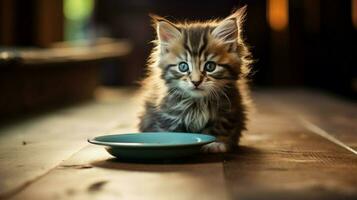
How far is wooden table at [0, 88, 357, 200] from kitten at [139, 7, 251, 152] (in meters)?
0.17

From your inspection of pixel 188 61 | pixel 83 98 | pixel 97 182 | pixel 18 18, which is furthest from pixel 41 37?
pixel 97 182

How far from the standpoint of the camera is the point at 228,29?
304 cm

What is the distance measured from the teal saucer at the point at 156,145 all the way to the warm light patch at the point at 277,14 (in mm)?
7825

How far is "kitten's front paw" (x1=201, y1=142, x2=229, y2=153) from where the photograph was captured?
293 centimetres

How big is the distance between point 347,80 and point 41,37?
381cm

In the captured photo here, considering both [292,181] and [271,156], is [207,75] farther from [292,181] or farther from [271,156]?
[292,181]

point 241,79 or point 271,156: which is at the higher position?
point 241,79

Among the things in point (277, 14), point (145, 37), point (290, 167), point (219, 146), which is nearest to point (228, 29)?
point (219, 146)

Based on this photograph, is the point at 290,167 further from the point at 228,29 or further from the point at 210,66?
the point at 228,29

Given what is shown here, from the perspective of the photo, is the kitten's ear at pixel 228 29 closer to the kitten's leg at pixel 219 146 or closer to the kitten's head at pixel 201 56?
the kitten's head at pixel 201 56

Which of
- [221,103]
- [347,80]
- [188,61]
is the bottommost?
[347,80]

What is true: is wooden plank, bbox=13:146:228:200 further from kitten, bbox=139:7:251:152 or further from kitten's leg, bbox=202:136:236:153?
kitten, bbox=139:7:251:152

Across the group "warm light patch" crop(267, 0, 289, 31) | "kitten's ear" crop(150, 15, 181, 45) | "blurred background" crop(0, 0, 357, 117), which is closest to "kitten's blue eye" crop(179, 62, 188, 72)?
"kitten's ear" crop(150, 15, 181, 45)

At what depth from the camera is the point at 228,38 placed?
3055 mm
